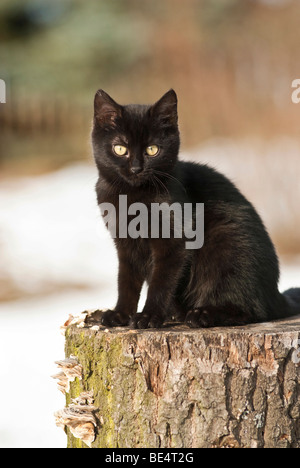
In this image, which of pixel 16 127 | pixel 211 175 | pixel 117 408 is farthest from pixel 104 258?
pixel 16 127

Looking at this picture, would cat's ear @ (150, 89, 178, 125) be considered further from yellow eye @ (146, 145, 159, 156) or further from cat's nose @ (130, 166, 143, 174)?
cat's nose @ (130, 166, 143, 174)

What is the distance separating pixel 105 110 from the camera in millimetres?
2459

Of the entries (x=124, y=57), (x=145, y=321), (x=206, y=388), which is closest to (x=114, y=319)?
(x=145, y=321)

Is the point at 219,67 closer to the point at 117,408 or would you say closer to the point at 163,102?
the point at 163,102

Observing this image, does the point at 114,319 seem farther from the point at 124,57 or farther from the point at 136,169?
the point at 124,57

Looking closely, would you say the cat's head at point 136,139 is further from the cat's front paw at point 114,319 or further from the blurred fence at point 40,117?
the blurred fence at point 40,117

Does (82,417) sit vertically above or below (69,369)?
below

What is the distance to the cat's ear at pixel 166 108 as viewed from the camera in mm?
2402

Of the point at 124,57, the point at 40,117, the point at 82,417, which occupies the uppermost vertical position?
the point at 124,57

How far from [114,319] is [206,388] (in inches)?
19.9

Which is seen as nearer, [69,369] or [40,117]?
[69,369]

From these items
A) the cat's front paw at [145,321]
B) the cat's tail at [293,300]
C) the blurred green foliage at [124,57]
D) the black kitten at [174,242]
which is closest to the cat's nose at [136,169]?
the black kitten at [174,242]

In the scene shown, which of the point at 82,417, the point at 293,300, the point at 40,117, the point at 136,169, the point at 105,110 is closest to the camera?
the point at 82,417

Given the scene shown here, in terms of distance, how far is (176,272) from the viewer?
2400 millimetres
